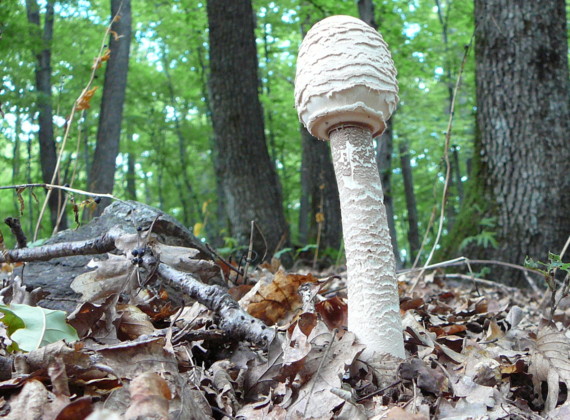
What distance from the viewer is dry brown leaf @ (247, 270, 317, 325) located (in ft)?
8.72

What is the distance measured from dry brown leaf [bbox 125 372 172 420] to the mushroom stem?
93cm

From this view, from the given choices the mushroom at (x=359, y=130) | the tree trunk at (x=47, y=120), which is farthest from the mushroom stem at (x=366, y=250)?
the tree trunk at (x=47, y=120)

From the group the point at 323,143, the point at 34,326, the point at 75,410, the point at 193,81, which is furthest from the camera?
the point at 193,81

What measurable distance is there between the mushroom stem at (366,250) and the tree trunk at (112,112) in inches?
310

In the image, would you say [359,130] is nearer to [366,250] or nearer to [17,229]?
[366,250]

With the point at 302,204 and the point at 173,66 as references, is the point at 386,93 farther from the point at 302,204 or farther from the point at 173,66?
the point at 173,66

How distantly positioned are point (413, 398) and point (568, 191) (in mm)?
4053

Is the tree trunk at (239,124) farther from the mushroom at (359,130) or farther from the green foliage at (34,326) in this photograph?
the green foliage at (34,326)

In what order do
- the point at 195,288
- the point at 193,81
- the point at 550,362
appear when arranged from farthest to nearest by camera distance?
the point at 193,81
the point at 195,288
the point at 550,362

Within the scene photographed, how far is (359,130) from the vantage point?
7.00 feet

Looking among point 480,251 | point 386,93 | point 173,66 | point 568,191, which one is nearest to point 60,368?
point 386,93

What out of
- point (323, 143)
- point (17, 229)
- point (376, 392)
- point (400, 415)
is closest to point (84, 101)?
point (17, 229)

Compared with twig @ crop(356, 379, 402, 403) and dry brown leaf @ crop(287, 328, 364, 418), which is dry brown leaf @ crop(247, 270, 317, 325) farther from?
twig @ crop(356, 379, 402, 403)

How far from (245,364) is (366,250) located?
690mm
